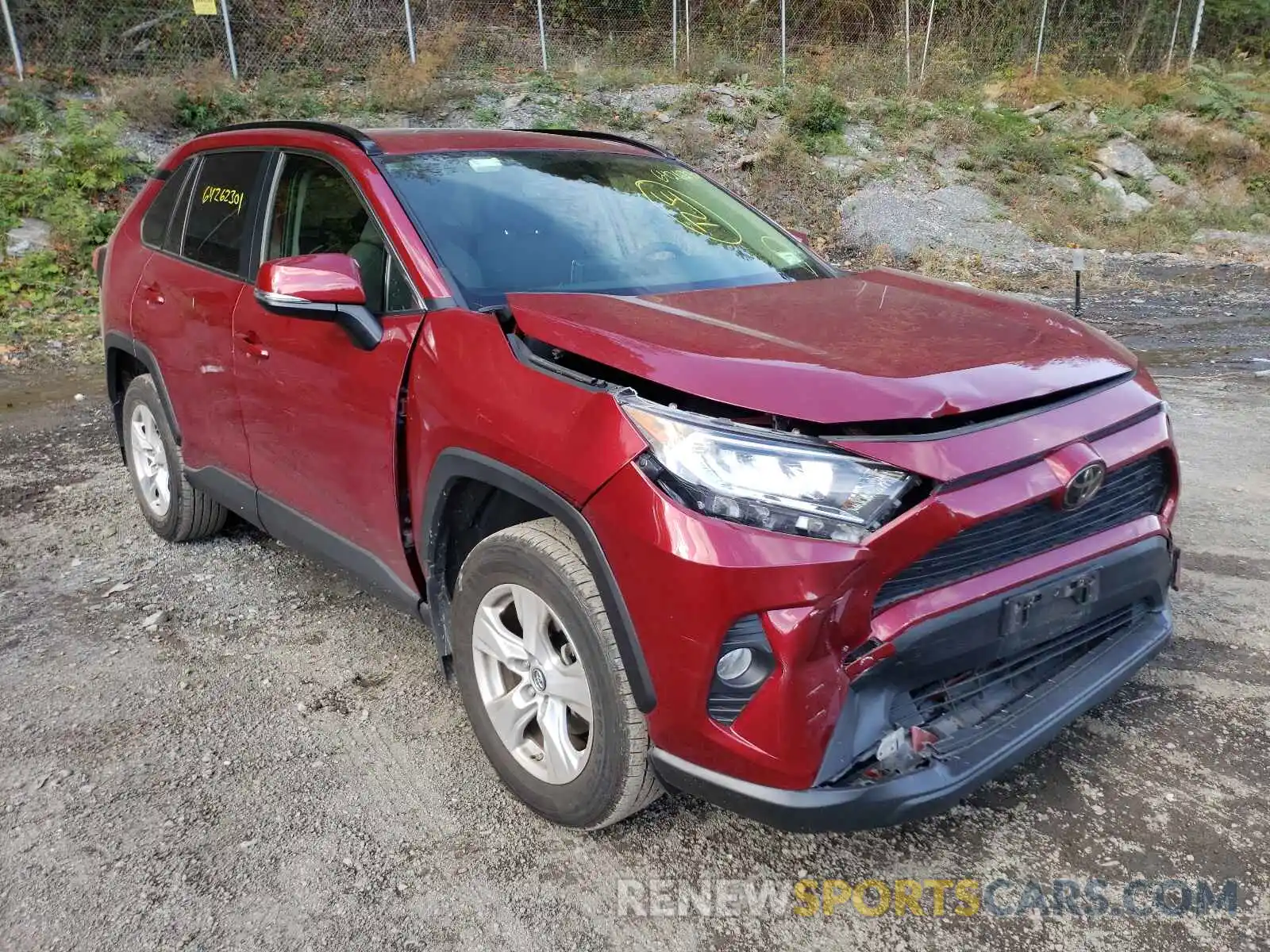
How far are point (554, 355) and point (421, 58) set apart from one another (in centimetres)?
1539

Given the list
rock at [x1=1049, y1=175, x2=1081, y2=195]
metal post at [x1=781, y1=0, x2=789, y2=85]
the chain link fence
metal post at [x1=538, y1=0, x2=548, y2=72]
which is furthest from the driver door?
metal post at [x1=781, y1=0, x2=789, y2=85]

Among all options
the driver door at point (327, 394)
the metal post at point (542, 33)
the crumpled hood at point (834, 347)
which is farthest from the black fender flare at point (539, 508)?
the metal post at point (542, 33)

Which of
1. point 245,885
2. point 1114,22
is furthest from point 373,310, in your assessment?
point 1114,22

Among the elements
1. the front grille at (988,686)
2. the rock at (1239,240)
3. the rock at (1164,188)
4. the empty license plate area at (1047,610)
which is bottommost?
the rock at (1239,240)

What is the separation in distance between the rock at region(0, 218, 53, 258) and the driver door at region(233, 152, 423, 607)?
8337mm

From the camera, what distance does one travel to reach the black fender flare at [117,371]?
4172 millimetres

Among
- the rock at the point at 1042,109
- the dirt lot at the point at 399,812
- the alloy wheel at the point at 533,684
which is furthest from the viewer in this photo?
the rock at the point at 1042,109

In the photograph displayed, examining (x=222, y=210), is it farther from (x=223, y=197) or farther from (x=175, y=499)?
(x=175, y=499)

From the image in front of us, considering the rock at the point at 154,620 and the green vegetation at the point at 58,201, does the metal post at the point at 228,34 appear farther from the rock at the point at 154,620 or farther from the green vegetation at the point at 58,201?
the rock at the point at 154,620

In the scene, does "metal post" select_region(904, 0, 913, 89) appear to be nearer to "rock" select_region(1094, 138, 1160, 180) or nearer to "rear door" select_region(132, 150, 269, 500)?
"rock" select_region(1094, 138, 1160, 180)

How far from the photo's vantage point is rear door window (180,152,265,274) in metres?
3.69

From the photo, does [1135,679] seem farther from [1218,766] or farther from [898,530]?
[898,530]

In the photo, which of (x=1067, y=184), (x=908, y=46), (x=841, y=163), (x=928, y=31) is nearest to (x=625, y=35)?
(x=841, y=163)

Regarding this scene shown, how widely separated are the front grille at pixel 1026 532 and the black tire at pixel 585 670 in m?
0.62
